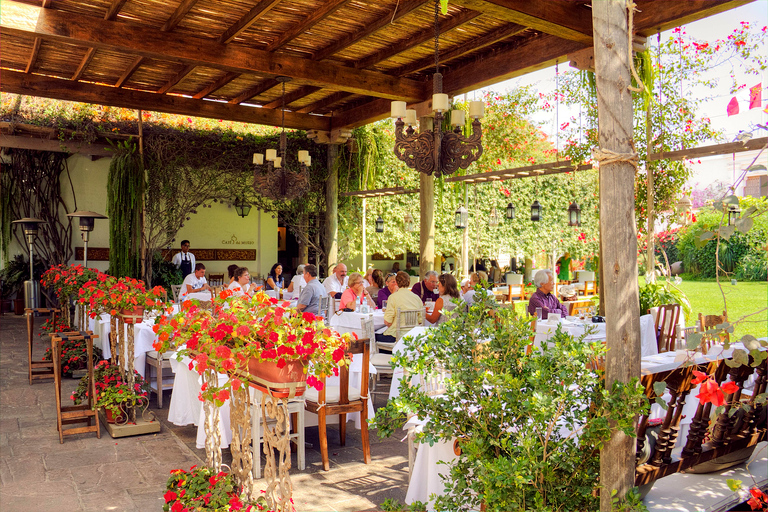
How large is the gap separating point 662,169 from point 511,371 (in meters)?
6.14

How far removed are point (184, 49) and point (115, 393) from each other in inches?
166

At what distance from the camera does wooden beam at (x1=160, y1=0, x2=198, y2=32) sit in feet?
20.0

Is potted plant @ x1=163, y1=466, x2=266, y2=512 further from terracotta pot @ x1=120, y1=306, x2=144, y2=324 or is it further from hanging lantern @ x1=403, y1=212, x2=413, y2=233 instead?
hanging lantern @ x1=403, y1=212, x2=413, y2=233

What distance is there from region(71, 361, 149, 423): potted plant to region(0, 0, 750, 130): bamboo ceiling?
366cm

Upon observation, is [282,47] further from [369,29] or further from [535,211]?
[535,211]

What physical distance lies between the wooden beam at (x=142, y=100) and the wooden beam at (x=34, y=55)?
26 centimetres

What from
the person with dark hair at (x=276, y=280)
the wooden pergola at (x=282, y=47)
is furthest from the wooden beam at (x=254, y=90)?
the person with dark hair at (x=276, y=280)

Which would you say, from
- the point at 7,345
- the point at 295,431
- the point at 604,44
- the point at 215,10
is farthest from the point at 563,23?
the point at 7,345

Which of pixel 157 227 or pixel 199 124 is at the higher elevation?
pixel 199 124

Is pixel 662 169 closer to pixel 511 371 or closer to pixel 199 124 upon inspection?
pixel 511 371

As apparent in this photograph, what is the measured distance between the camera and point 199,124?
41.2 feet

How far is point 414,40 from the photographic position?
7273mm

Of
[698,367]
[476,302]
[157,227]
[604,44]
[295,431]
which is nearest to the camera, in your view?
[604,44]

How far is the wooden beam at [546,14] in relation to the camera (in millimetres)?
5312
